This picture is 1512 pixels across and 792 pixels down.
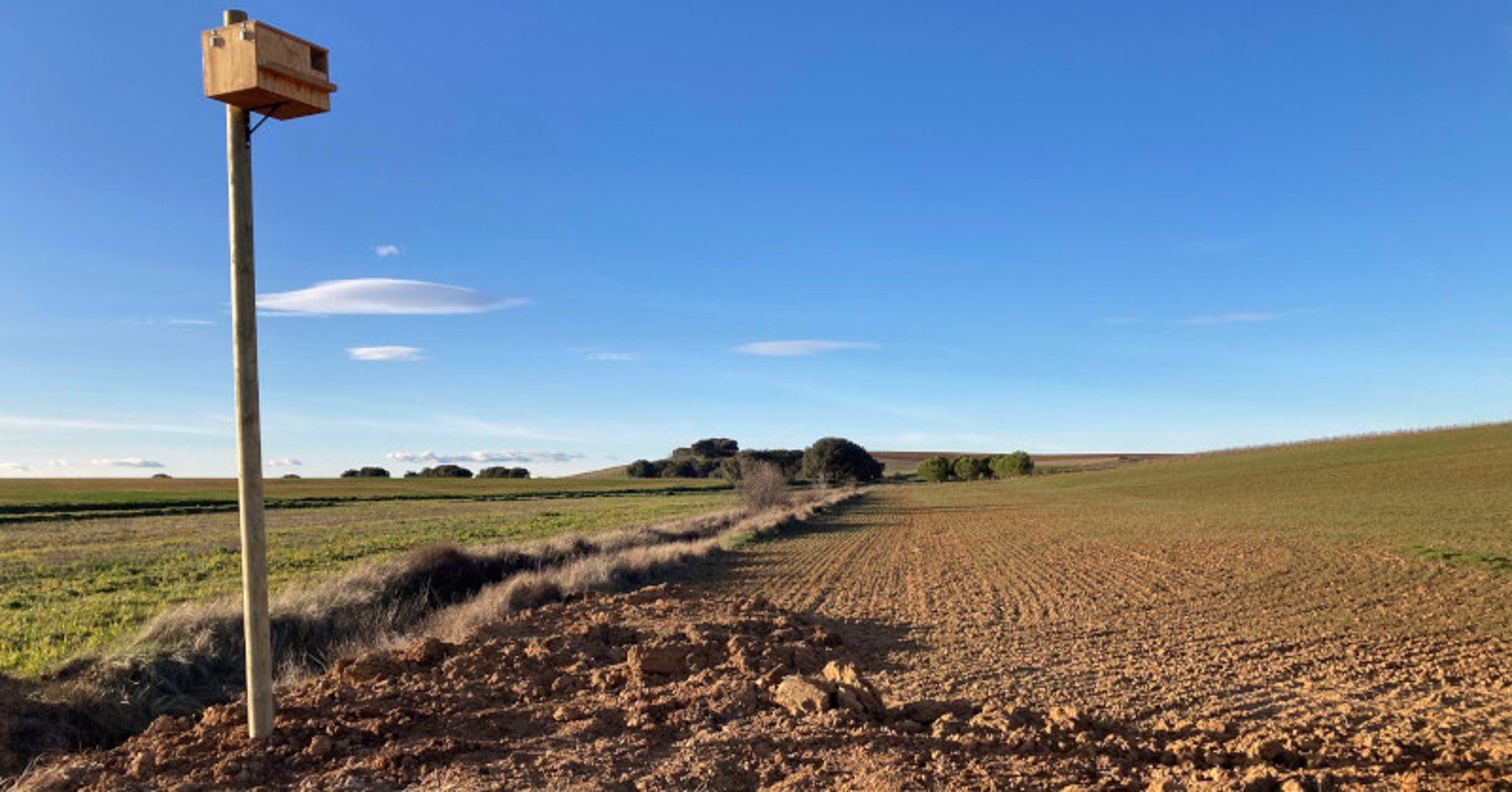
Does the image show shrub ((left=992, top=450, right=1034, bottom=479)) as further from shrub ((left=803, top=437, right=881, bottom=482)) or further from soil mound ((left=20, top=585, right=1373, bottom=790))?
soil mound ((left=20, top=585, right=1373, bottom=790))

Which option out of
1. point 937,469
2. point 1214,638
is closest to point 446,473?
point 937,469

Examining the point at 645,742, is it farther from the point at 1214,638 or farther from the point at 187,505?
the point at 187,505

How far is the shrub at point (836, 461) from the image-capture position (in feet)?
380

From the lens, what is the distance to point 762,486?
54.2m

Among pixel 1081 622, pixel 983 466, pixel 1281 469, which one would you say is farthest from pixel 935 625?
pixel 983 466

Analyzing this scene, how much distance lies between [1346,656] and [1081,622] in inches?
135

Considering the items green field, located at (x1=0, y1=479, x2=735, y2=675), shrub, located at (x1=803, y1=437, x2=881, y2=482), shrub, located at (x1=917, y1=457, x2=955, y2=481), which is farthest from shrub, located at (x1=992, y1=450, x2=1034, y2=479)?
green field, located at (x1=0, y1=479, x2=735, y2=675)

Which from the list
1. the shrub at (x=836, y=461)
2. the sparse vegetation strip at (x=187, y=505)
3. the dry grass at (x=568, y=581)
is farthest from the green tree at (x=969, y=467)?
the dry grass at (x=568, y=581)

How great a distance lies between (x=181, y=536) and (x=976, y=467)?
4118 inches

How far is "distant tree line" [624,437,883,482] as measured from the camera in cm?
11612

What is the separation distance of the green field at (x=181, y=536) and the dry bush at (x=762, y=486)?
356 centimetres

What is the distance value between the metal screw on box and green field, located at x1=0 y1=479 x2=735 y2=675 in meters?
5.98

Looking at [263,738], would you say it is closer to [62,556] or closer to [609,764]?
[609,764]

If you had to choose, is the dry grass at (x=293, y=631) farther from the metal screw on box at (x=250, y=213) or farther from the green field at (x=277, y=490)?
the green field at (x=277, y=490)
